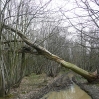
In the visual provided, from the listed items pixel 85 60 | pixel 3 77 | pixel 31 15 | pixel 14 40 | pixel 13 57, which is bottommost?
pixel 85 60

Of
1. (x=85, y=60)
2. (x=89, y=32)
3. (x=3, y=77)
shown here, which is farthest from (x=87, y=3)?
(x=85, y=60)

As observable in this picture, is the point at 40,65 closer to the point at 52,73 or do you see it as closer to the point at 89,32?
the point at 52,73

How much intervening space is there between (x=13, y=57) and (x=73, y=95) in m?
4.64

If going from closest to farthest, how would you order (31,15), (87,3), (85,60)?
(87,3), (31,15), (85,60)

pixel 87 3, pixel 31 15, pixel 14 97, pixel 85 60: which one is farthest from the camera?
pixel 85 60

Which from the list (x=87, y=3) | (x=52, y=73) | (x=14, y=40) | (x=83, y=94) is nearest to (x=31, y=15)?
(x=14, y=40)

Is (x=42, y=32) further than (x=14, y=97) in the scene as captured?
Yes

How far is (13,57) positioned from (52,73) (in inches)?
540

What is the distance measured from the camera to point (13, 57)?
36.6ft

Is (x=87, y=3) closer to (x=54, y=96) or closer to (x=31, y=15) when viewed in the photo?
(x=31, y=15)

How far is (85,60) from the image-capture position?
3462cm

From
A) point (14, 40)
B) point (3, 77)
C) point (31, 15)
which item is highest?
point (31, 15)

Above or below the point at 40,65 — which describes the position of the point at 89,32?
above

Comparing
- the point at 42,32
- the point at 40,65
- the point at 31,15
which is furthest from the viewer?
the point at 40,65
